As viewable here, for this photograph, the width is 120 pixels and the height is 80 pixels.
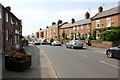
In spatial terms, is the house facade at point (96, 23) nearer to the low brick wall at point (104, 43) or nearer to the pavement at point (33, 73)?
the low brick wall at point (104, 43)

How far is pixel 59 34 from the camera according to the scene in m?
67.6

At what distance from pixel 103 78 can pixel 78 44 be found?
55.6 feet

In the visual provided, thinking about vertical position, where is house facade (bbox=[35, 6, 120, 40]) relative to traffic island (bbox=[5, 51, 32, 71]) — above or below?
above

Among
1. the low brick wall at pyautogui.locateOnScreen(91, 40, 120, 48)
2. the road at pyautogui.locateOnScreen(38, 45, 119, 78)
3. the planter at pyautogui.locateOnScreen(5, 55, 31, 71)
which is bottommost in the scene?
the road at pyautogui.locateOnScreen(38, 45, 119, 78)

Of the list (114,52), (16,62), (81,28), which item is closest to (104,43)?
(114,52)

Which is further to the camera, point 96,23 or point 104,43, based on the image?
point 96,23

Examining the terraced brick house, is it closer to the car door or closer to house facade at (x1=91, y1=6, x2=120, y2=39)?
house facade at (x1=91, y1=6, x2=120, y2=39)

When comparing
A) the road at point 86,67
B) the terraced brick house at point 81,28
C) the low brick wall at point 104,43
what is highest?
the terraced brick house at point 81,28

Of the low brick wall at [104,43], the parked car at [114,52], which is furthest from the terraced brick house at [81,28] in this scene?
the parked car at [114,52]

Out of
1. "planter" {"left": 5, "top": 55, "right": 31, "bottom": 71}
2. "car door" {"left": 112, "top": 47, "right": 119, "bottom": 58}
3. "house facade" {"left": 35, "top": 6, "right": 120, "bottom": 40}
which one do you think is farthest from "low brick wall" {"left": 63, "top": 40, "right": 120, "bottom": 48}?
"planter" {"left": 5, "top": 55, "right": 31, "bottom": 71}

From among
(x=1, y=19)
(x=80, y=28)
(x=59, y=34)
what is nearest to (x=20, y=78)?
(x=1, y=19)

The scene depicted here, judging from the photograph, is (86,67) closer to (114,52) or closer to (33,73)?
(33,73)

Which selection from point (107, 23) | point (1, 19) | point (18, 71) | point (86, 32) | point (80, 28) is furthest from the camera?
point (80, 28)

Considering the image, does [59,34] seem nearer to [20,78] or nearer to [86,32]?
[86,32]
